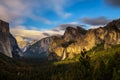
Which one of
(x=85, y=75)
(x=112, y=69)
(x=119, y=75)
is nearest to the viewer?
(x=119, y=75)

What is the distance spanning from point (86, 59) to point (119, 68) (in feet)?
41.6

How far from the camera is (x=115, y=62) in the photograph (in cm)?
10500

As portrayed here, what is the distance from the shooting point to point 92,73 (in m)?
102

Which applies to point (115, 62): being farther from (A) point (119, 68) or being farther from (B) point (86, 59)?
(B) point (86, 59)

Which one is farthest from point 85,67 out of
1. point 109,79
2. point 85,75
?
point 109,79

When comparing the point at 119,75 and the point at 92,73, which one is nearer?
the point at 119,75

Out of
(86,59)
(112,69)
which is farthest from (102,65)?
(86,59)

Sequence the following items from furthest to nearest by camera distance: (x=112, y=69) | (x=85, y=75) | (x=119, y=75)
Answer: (x=112, y=69)
(x=85, y=75)
(x=119, y=75)

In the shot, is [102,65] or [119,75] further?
[102,65]

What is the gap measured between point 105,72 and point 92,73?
4882 millimetres

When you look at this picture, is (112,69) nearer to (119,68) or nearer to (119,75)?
(119,68)

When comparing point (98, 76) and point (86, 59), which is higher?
point (86, 59)

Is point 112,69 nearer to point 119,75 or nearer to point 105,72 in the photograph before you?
point 105,72

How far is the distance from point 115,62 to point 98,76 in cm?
1144
